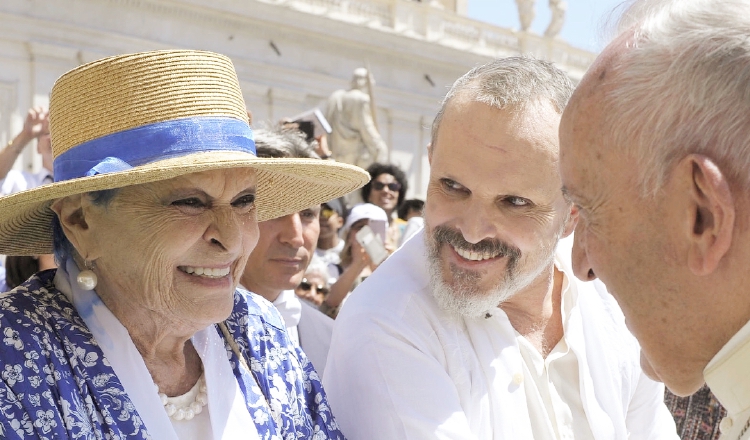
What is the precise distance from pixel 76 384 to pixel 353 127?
38.5 ft

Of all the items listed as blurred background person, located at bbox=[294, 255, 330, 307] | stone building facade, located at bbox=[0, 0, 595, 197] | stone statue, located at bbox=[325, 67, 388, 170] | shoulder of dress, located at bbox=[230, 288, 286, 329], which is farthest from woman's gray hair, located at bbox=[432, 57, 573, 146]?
stone building facade, located at bbox=[0, 0, 595, 197]

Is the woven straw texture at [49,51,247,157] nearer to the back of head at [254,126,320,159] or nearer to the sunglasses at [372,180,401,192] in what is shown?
the back of head at [254,126,320,159]

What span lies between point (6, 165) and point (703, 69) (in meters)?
4.85

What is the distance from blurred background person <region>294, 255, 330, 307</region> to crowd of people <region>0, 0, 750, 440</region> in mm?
2245

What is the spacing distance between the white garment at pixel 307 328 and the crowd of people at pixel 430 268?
2.94ft

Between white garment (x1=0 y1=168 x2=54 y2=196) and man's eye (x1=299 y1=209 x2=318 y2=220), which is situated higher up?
man's eye (x1=299 y1=209 x2=318 y2=220)

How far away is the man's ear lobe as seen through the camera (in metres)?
1.37

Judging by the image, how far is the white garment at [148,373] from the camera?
2135 millimetres

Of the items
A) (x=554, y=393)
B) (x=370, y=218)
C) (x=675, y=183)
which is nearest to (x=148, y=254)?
(x=554, y=393)

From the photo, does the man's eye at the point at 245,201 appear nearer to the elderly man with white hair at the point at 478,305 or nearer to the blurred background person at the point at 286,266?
the elderly man with white hair at the point at 478,305

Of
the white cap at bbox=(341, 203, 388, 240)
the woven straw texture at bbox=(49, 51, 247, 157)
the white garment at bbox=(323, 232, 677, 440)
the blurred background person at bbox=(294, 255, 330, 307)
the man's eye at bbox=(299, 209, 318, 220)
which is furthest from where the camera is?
the white cap at bbox=(341, 203, 388, 240)

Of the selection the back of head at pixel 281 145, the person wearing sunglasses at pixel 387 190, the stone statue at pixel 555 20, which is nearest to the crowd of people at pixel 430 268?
the back of head at pixel 281 145

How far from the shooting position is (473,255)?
8.24 feet

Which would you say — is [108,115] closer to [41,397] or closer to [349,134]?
[41,397]
